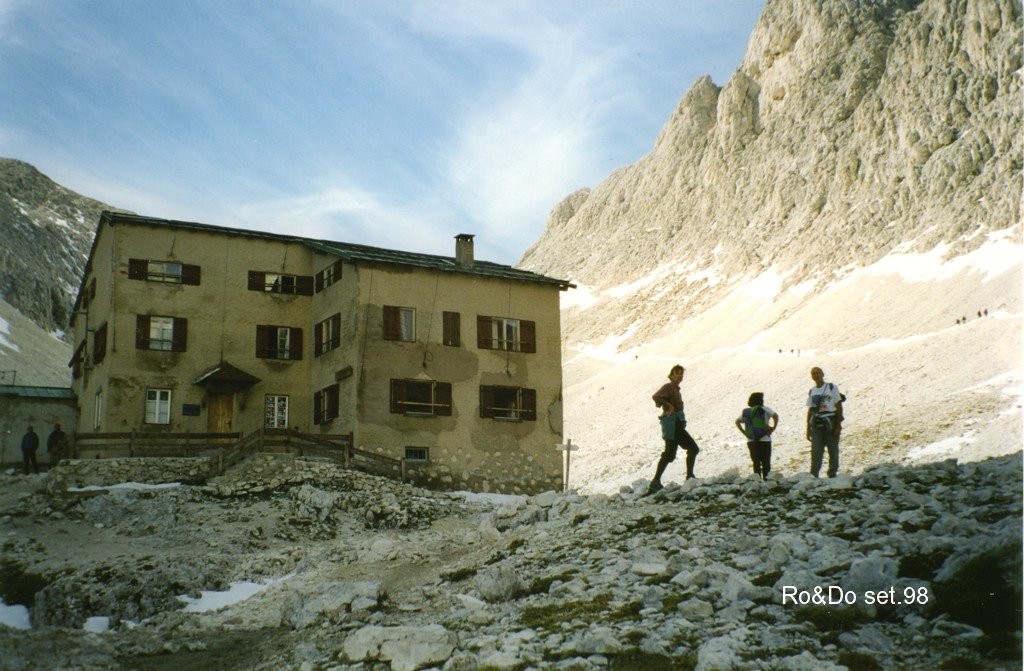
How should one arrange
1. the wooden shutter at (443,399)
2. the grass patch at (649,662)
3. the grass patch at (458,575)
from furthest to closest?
the wooden shutter at (443,399), the grass patch at (458,575), the grass patch at (649,662)

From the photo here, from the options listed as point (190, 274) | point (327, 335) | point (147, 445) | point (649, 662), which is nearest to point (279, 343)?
point (327, 335)

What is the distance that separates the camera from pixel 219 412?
40188mm

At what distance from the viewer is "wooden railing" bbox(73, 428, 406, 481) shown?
33.2 meters

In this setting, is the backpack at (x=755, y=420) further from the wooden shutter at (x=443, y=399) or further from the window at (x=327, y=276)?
the window at (x=327, y=276)

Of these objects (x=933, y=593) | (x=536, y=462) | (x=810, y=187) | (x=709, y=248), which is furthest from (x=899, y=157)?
(x=933, y=593)

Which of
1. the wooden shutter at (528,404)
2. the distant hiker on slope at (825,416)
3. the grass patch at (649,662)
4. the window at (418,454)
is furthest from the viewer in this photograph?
the wooden shutter at (528,404)

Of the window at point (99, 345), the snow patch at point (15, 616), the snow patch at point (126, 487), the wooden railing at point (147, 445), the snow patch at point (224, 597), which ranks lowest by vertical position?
the snow patch at point (15, 616)

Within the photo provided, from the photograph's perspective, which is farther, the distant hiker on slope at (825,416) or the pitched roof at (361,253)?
the pitched roof at (361,253)

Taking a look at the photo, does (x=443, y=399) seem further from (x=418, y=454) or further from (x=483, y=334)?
(x=483, y=334)

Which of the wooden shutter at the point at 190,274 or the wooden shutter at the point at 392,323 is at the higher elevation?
the wooden shutter at the point at 190,274

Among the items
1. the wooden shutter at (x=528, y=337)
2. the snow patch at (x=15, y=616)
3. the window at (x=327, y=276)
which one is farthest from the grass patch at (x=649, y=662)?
the window at (x=327, y=276)

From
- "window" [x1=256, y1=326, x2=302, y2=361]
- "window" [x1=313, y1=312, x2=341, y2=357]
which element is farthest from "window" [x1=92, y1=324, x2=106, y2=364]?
"window" [x1=313, y1=312, x2=341, y2=357]

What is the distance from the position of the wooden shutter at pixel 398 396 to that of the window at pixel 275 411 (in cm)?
585

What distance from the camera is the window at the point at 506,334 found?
40.7 meters
